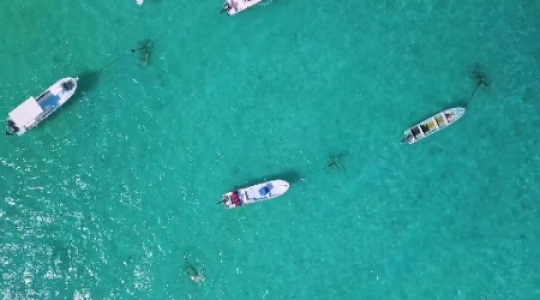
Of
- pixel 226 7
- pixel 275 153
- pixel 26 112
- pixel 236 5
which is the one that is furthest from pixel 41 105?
pixel 275 153

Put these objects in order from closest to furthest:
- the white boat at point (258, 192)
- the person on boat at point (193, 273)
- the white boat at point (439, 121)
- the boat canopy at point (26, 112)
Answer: the white boat at point (439, 121)
the white boat at point (258, 192)
the boat canopy at point (26, 112)
the person on boat at point (193, 273)

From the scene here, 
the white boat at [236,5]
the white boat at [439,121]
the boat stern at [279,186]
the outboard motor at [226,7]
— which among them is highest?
the outboard motor at [226,7]

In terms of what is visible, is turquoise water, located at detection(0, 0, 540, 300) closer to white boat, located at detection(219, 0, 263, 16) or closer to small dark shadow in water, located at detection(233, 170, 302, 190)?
small dark shadow in water, located at detection(233, 170, 302, 190)

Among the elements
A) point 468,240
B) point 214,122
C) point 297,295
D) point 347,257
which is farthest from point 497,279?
point 214,122

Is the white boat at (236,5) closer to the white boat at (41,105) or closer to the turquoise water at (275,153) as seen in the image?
the turquoise water at (275,153)

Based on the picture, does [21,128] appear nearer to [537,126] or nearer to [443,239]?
[443,239]

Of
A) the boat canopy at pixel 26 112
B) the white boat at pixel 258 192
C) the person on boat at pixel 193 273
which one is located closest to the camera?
the white boat at pixel 258 192

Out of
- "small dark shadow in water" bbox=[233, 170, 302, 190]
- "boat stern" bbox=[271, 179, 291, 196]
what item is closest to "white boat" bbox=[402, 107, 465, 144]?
"small dark shadow in water" bbox=[233, 170, 302, 190]

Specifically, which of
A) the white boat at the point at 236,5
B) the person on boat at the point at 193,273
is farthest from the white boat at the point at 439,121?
the person on boat at the point at 193,273
